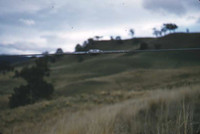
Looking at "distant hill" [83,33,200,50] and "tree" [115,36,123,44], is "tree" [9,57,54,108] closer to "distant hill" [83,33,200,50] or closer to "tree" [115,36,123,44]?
"distant hill" [83,33,200,50]

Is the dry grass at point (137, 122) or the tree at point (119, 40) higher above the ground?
the tree at point (119, 40)

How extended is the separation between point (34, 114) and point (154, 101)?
33.0 ft

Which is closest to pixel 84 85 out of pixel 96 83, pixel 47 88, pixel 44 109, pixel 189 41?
pixel 96 83

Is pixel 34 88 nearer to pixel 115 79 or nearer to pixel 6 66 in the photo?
pixel 6 66

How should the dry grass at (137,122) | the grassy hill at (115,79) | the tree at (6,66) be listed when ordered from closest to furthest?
the dry grass at (137,122) < the tree at (6,66) < the grassy hill at (115,79)

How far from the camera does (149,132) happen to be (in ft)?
10.7

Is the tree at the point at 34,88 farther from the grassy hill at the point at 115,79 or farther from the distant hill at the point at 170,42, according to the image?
the distant hill at the point at 170,42

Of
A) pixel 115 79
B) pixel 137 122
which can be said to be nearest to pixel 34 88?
pixel 115 79

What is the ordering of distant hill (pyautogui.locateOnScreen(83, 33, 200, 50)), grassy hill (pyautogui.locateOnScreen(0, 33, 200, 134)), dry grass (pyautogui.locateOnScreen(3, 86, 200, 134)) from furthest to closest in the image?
distant hill (pyautogui.locateOnScreen(83, 33, 200, 50)), grassy hill (pyautogui.locateOnScreen(0, 33, 200, 134)), dry grass (pyautogui.locateOnScreen(3, 86, 200, 134))

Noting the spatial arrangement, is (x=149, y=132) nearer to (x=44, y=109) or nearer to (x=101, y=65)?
(x=44, y=109)

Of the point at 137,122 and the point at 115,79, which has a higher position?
the point at 137,122

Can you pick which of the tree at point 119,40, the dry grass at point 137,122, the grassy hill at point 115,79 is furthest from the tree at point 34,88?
the tree at point 119,40

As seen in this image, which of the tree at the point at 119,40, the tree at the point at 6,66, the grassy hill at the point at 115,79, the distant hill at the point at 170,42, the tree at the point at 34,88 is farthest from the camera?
the tree at the point at 119,40

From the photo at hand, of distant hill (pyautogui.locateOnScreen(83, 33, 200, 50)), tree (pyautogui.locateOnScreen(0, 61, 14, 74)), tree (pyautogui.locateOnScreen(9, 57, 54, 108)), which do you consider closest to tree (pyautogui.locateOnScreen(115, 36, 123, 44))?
distant hill (pyautogui.locateOnScreen(83, 33, 200, 50))
